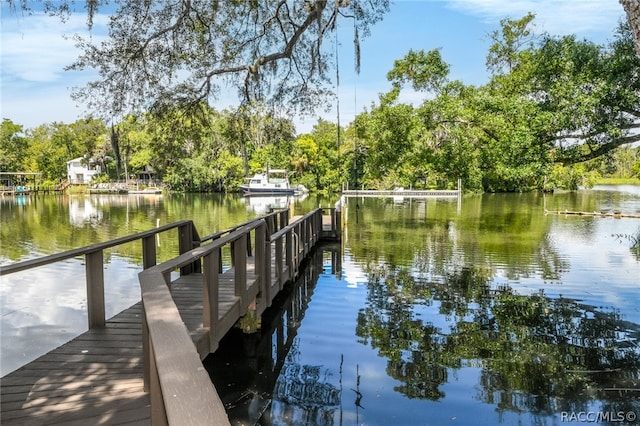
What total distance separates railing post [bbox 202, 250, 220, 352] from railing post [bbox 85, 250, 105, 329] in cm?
94

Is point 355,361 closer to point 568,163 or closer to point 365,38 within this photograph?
point 365,38

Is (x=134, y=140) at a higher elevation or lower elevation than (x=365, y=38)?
lower

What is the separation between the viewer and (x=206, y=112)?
30.8 ft

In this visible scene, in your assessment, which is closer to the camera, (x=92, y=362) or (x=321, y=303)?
(x=92, y=362)

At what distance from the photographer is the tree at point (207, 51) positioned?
25.7ft

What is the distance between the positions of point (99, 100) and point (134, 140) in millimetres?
1185

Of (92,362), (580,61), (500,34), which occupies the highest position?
(500,34)

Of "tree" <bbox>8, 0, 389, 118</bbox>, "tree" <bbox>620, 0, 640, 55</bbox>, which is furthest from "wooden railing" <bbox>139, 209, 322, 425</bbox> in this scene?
"tree" <bbox>8, 0, 389, 118</bbox>

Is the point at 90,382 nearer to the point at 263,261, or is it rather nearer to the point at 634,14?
the point at 263,261

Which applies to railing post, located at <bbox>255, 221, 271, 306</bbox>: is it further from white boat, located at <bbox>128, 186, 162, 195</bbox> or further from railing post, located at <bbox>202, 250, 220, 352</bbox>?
white boat, located at <bbox>128, 186, 162, 195</bbox>

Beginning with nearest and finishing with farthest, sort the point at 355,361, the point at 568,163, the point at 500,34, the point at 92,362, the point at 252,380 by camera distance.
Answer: the point at 92,362 → the point at 252,380 → the point at 355,361 → the point at 568,163 → the point at 500,34

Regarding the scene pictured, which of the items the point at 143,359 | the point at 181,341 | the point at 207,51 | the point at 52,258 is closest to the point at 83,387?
the point at 143,359

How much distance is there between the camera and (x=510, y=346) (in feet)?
19.4

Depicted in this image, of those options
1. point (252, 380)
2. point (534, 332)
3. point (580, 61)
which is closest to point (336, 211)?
point (580, 61)
